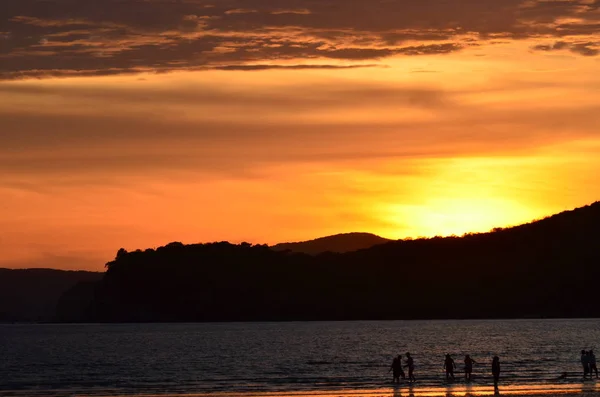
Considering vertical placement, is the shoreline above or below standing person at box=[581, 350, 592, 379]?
below

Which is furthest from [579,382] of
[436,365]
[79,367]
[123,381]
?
[79,367]

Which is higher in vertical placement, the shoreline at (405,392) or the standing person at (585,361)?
the standing person at (585,361)

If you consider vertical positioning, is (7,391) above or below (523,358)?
below

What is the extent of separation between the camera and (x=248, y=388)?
2616 inches

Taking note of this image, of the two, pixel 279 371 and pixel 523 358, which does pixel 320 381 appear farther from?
pixel 523 358

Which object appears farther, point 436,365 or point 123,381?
point 436,365

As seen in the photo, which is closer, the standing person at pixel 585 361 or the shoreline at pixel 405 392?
Result: the shoreline at pixel 405 392

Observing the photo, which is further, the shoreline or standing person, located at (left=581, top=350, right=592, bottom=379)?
standing person, located at (left=581, top=350, right=592, bottom=379)

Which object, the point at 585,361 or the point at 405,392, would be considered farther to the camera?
the point at 585,361

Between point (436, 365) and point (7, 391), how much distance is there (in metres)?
38.6

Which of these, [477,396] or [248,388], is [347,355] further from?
[477,396]

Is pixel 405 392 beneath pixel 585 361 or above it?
beneath

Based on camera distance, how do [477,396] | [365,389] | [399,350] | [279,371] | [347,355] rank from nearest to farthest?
1. [477,396]
2. [365,389]
3. [279,371]
4. [347,355]
5. [399,350]

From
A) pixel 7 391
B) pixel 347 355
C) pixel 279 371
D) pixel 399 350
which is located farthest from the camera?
pixel 399 350
